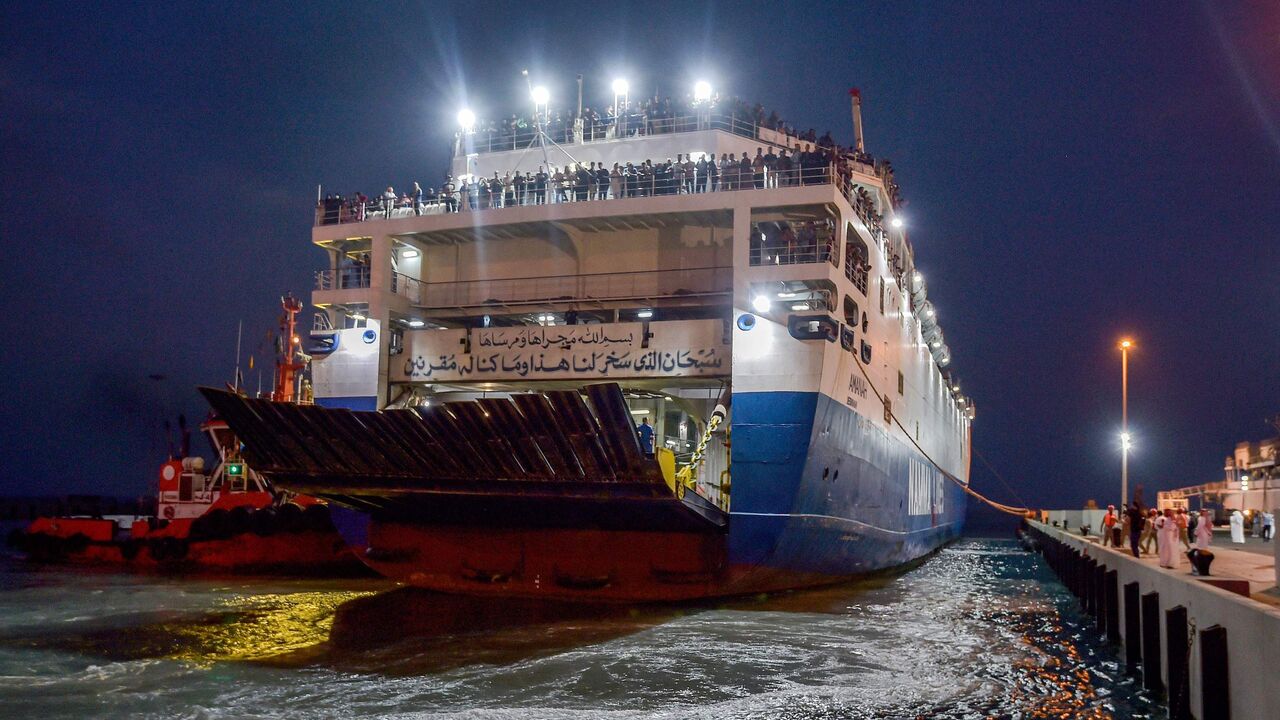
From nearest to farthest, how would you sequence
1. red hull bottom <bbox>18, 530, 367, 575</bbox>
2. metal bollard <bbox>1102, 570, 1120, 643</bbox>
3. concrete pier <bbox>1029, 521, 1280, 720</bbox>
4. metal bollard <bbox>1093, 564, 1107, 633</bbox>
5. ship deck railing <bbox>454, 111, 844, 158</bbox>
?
1. concrete pier <bbox>1029, 521, 1280, 720</bbox>
2. metal bollard <bbox>1102, 570, 1120, 643</bbox>
3. metal bollard <bbox>1093, 564, 1107, 633</bbox>
4. ship deck railing <bbox>454, 111, 844, 158</bbox>
5. red hull bottom <bbox>18, 530, 367, 575</bbox>

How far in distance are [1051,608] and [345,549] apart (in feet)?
51.0

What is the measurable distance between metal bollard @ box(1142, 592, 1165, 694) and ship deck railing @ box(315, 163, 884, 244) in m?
7.97

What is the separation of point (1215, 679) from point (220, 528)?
21.7 m

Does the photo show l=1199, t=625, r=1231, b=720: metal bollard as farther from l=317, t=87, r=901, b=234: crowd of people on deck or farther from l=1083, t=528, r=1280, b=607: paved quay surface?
l=317, t=87, r=901, b=234: crowd of people on deck

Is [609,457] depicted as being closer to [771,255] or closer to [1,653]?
[771,255]

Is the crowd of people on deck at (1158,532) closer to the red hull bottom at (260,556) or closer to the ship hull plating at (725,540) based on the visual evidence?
the ship hull plating at (725,540)

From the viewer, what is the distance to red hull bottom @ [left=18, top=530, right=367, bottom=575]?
76.9 ft

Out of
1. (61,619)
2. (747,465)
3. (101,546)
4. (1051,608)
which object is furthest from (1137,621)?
(101,546)

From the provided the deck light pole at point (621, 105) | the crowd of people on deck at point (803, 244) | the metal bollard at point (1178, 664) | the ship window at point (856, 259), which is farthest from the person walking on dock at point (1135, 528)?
the deck light pole at point (621, 105)

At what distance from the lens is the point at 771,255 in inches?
693

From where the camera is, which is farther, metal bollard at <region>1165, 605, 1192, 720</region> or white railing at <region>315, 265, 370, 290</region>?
white railing at <region>315, 265, 370, 290</region>

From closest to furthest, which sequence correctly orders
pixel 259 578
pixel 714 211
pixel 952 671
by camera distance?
pixel 952 671 → pixel 714 211 → pixel 259 578

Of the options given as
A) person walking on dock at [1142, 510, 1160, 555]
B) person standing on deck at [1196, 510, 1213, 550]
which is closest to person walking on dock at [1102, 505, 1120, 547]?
person walking on dock at [1142, 510, 1160, 555]

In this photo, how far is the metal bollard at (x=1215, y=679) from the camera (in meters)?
7.50
